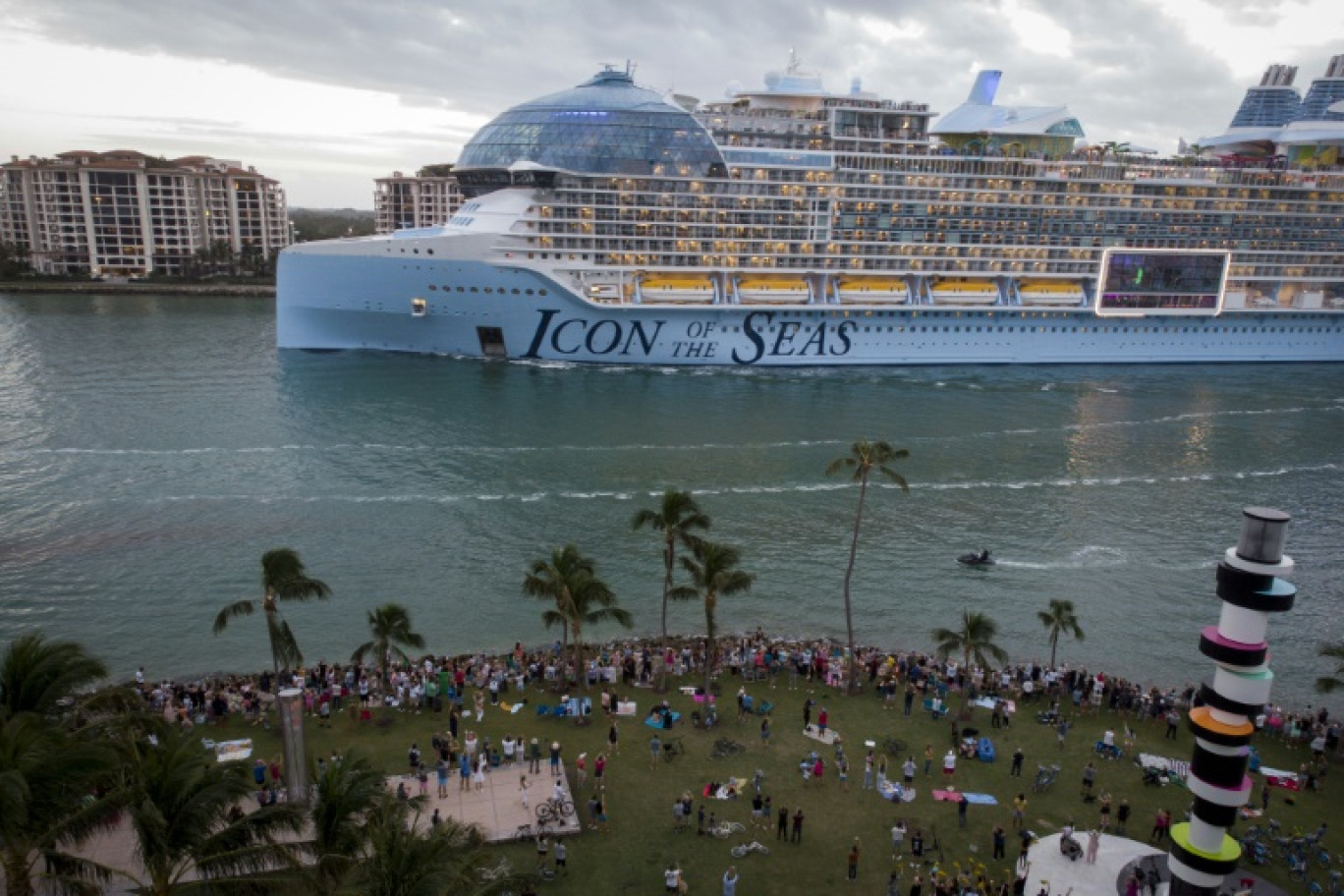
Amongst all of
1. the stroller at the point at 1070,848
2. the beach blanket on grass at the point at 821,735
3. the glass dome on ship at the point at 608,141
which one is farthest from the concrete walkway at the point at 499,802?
the glass dome on ship at the point at 608,141

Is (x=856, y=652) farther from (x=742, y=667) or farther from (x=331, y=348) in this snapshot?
(x=331, y=348)

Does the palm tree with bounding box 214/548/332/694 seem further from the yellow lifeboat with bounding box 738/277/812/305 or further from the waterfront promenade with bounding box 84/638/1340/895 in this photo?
the yellow lifeboat with bounding box 738/277/812/305

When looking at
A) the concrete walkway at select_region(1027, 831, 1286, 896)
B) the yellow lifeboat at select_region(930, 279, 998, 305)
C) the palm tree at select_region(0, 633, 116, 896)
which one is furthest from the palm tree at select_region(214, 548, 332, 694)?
the yellow lifeboat at select_region(930, 279, 998, 305)

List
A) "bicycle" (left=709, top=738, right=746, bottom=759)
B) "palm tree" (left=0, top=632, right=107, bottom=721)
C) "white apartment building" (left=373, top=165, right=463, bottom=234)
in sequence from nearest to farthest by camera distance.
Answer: "palm tree" (left=0, top=632, right=107, bottom=721)
"bicycle" (left=709, top=738, right=746, bottom=759)
"white apartment building" (left=373, top=165, right=463, bottom=234)

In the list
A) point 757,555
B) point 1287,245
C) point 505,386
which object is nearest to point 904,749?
point 757,555

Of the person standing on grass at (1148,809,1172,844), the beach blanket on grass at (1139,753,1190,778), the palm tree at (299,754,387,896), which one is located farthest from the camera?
the beach blanket on grass at (1139,753,1190,778)

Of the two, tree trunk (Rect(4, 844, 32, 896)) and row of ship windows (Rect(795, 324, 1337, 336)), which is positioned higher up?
row of ship windows (Rect(795, 324, 1337, 336))

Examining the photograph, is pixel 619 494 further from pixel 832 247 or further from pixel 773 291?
pixel 832 247
